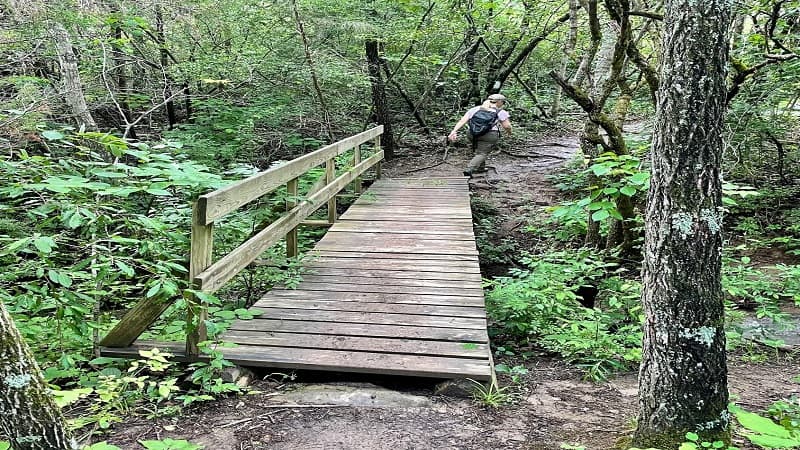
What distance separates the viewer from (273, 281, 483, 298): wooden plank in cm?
498

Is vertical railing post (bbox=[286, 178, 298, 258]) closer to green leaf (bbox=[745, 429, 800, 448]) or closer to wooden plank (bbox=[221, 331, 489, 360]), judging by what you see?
wooden plank (bbox=[221, 331, 489, 360])

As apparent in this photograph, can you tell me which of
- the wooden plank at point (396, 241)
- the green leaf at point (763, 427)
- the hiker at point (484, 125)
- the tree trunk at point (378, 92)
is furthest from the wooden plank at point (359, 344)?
the tree trunk at point (378, 92)

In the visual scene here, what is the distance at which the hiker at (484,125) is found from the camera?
10797 millimetres

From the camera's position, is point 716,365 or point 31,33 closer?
point 716,365

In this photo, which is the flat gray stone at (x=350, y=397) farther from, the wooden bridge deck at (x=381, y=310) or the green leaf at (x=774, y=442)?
the green leaf at (x=774, y=442)

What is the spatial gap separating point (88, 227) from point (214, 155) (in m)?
7.60

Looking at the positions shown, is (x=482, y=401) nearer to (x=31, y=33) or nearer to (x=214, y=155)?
(x=31, y=33)

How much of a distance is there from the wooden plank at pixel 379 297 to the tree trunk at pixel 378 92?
694cm

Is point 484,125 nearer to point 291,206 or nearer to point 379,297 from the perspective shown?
point 291,206

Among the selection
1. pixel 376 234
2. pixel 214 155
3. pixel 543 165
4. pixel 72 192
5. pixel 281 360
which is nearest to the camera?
pixel 72 192

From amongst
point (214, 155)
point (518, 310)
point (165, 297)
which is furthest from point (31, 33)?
point (518, 310)

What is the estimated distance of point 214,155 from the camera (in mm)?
10648

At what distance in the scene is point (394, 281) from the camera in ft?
17.5

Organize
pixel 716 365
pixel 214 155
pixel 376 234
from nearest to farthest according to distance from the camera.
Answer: pixel 716 365
pixel 376 234
pixel 214 155
